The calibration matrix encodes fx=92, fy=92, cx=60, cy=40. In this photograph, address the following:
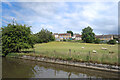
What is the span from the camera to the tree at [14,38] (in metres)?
16.6

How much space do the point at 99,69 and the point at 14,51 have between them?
1555cm

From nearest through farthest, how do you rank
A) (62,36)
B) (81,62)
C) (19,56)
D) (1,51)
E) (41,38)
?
(81,62) < (19,56) < (1,51) < (41,38) < (62,36)

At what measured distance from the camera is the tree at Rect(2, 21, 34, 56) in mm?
16625

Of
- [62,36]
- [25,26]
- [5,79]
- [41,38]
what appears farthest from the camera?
[62,36]

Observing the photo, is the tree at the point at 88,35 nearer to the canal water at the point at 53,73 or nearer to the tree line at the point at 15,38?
the tree line at the point at 15,38

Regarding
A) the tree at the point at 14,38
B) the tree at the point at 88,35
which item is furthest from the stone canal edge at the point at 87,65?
the tree at the point at 88,35

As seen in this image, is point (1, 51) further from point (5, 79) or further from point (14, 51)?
point (5, 79)

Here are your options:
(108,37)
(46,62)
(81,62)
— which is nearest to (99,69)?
(81,62)

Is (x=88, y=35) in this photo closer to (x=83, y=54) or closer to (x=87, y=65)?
(x=83, y=54)

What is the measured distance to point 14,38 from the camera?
54.6 feet

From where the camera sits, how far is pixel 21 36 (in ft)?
57.3

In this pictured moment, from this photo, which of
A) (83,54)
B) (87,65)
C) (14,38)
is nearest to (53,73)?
(87,65)

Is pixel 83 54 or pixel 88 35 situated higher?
pixel 88 35

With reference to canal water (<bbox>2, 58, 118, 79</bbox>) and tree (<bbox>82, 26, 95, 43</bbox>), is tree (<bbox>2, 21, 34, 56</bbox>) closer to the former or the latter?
canal water (<bbox>2, 58, 118, 79</bbox>)
